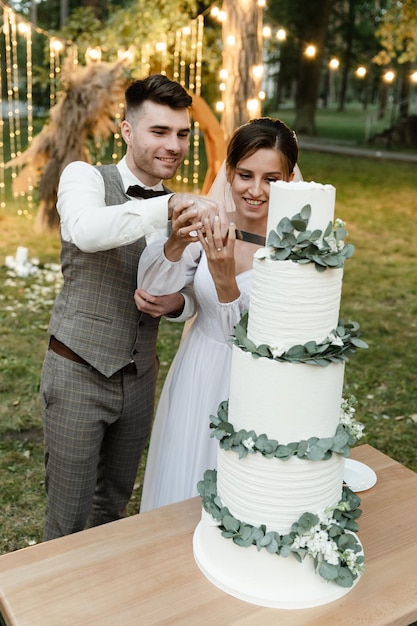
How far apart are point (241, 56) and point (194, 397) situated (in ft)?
16.6

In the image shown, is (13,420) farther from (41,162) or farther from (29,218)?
(29,218)

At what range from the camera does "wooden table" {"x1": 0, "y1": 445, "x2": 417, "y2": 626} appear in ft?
5.64

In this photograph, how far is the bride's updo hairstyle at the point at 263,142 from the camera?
7.76 feet

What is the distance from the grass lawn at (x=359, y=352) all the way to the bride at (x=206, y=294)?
1.08m

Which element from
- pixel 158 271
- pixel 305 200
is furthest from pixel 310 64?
pixel 305 200

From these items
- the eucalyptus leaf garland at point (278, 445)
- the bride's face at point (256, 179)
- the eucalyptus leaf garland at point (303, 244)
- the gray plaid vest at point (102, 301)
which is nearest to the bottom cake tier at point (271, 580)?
the eucalyptus leaf garland at point (278, 445)

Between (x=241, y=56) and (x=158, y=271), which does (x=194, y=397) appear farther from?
(x=241, y=56)

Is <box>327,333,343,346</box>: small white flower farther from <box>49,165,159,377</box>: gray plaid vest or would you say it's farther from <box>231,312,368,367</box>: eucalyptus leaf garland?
<box>49,165,159,377</box>: gray plaid vest

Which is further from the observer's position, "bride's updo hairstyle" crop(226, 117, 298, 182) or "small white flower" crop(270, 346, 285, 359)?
"bride's updo hairstyle" crop(226, 117, 298, 182)

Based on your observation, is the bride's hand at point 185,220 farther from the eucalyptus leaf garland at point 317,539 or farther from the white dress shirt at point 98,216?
the eucalyptus leaf garland at point 317,539

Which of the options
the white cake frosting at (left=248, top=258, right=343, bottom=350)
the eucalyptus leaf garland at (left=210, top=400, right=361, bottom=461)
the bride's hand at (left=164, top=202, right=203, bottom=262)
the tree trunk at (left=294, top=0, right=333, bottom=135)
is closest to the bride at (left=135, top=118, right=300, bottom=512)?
the bride's hand at (left=164, top=202, right=203, bottom=262)

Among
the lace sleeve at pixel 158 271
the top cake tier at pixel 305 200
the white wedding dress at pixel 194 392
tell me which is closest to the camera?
the top cake tier at pixel 305 200

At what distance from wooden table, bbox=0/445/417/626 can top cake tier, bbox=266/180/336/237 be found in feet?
3.18

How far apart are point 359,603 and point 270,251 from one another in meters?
0.94
